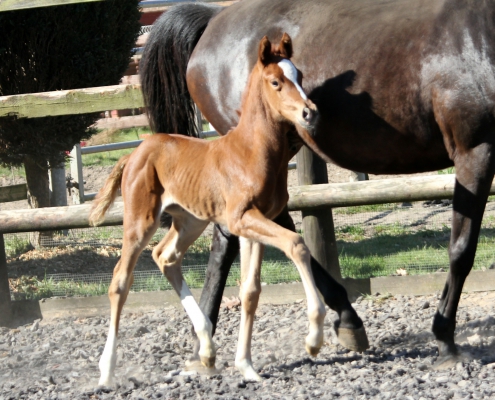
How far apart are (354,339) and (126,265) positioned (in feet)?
4.47

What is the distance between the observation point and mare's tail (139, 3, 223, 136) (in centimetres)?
466

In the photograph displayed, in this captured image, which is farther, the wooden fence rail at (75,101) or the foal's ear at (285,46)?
the wooden fence rail at (75,101)

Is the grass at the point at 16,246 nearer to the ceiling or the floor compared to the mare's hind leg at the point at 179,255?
nearer to the floor

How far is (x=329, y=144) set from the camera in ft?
13.0

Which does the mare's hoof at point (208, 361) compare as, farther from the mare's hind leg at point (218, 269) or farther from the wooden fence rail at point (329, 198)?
the wooden fence rail at point (329, 198)

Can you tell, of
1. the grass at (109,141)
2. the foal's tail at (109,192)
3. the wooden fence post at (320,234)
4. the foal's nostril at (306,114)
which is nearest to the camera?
the foal's nostril at (306,114)

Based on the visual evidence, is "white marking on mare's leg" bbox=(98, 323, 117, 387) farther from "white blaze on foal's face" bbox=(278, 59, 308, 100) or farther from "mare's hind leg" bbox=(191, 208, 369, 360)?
"white blaze on foal's face" bbox=(278, 59, 308, 100)

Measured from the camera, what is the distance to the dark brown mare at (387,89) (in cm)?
363

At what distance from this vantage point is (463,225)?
3.70 m

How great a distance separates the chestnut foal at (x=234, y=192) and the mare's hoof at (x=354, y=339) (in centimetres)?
79

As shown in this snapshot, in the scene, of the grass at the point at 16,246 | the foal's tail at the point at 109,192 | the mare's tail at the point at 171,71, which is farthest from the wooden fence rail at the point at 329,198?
the grass at the point at 16,246

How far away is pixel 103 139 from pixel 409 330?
367 inches

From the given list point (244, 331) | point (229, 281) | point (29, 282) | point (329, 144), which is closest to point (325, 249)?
point (229, 281)

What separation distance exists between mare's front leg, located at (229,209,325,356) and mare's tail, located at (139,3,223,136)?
4.98ft
